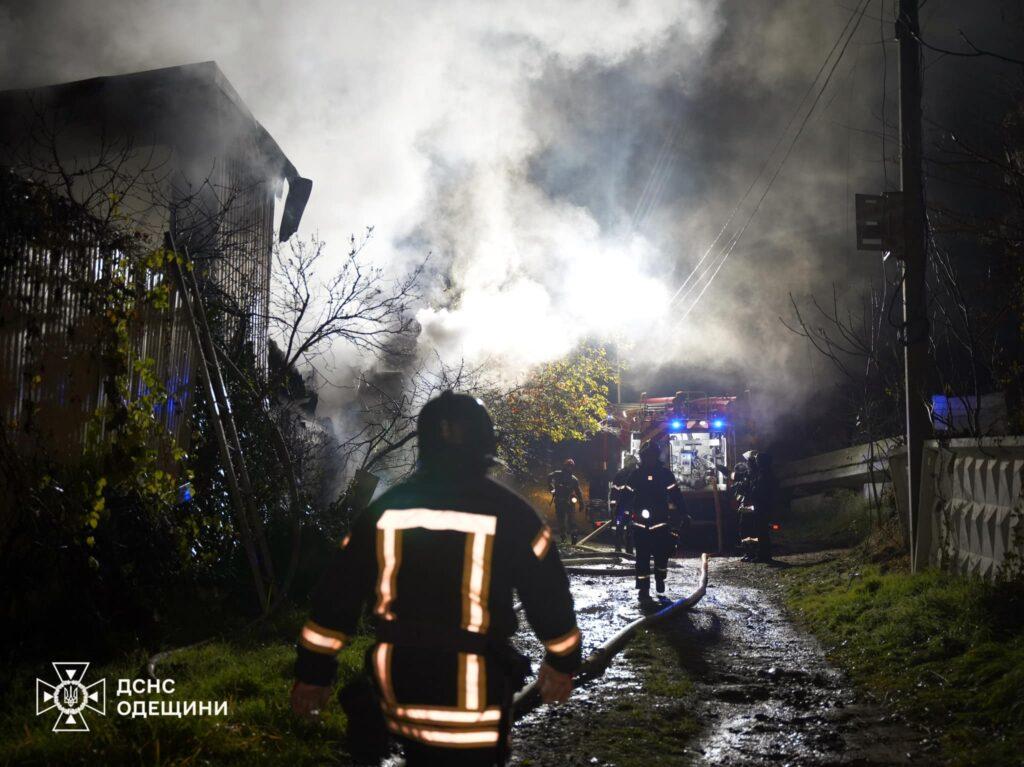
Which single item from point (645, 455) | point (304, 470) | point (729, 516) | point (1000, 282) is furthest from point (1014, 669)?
point (729, 516)

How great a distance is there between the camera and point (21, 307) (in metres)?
5.46

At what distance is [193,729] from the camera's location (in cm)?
385

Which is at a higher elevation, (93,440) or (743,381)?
(743,381)

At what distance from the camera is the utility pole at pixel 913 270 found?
27.1ft

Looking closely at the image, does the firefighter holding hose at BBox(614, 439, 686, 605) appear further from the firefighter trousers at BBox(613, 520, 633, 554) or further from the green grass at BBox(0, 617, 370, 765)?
the green grass at BBox(0, 617, 370, 765)

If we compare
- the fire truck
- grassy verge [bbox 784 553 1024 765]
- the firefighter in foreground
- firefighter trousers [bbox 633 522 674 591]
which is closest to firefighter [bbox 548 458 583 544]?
the fire truck

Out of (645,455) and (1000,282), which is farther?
(1000,282)

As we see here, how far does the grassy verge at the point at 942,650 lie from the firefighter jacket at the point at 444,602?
2817 millimetres

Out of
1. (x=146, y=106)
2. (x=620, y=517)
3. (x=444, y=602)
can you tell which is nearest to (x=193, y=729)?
(x=444, y=602)

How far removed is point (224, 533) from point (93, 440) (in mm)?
1949

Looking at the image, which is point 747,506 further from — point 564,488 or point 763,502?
point 564,488

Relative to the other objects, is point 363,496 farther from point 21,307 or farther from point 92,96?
point 92,96

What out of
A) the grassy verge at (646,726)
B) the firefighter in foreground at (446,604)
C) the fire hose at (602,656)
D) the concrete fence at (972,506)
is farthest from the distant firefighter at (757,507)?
the firefighter in foreground at (446,604)

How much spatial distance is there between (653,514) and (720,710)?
15.0 feet
